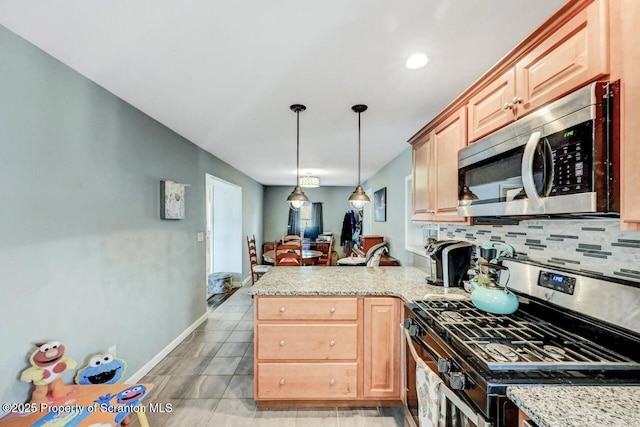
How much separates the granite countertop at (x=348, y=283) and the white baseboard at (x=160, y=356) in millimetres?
1308

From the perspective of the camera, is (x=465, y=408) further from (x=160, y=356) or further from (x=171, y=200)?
(x=171, y=200)

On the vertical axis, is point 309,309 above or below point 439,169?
below

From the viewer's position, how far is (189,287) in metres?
3.43

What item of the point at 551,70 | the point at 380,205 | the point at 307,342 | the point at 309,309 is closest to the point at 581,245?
the point at 551,70

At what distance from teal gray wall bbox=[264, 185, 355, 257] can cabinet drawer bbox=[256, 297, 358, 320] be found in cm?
626

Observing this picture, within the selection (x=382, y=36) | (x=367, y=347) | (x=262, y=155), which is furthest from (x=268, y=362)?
(x=262, y=155)

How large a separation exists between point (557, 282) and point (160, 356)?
10.2 ft

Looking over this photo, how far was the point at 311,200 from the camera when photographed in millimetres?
8328

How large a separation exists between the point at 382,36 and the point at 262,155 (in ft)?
9.84

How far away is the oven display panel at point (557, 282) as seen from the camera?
1.24 m

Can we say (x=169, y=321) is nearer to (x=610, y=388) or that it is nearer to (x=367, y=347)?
(x=367, y=347)

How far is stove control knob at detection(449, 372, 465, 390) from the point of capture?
102cm

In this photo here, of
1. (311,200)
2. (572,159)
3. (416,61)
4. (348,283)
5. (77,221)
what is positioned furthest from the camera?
(311,200)

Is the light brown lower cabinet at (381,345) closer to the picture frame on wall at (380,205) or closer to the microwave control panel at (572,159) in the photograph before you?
the microwave control panel at (572,159)
